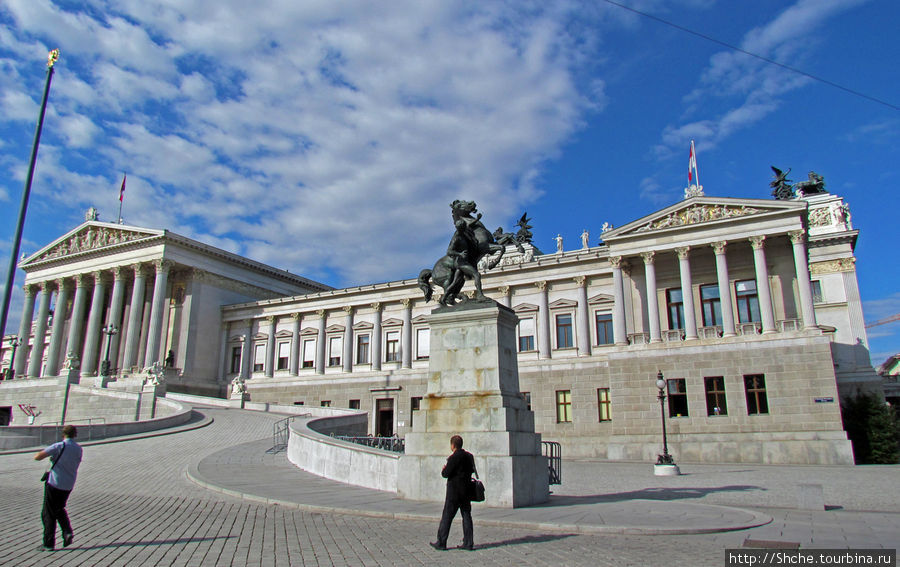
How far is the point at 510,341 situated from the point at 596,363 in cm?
2898

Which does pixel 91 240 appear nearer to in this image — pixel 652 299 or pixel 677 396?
pixel 652 299

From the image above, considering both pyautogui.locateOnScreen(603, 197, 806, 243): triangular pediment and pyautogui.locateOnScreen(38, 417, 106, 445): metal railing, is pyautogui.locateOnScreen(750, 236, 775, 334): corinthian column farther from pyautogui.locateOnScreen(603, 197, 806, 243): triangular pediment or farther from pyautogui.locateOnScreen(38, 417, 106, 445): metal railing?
pyautogui.locateOnScreen(38, 417, 106, 445): metal railing

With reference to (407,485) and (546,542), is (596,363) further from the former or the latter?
(546,542)

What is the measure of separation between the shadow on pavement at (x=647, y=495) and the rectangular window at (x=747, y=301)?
19951 millimetres

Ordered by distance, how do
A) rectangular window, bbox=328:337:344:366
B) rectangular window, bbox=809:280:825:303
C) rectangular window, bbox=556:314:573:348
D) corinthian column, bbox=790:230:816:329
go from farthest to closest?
rectangular window, bbox=328:337:344:366, rectangular window, bbox=809:280:825:303, rectangular window, bbox=556:314:573:348, corinthian column, bbox=790:230:816:329

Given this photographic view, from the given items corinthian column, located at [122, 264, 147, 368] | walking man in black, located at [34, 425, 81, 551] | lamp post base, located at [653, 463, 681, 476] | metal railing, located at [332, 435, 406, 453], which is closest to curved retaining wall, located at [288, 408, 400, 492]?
metal railing, located at [332, 435, 406, 453]

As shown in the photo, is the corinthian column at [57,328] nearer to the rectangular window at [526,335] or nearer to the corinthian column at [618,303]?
the rectangular window at [526,335]

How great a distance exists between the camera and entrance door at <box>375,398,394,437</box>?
4812 cm

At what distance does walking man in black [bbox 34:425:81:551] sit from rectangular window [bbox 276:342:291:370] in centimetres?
4696

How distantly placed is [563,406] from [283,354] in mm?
26604

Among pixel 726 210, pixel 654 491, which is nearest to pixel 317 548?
pixel 654 491

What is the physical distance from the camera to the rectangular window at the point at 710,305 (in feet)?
124

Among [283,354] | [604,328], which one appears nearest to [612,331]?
[604,328]

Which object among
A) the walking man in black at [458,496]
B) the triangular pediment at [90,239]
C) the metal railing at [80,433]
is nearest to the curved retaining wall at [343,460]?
the walking man in black at [458,496]
